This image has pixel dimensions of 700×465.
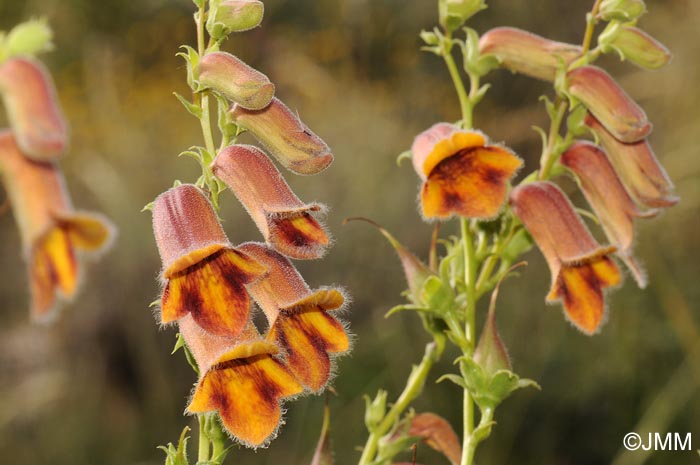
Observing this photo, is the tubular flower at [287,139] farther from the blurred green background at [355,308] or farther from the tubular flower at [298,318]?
the blurred green background at [355,308]

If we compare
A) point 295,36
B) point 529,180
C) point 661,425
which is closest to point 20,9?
point 295,36

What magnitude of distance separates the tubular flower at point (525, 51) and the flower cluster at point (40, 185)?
3.11 feet

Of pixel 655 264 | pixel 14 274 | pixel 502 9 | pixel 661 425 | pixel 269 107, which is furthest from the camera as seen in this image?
pixel 502 9

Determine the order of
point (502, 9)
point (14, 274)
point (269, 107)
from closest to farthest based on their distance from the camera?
point (269, 107)
point (14, 274)
point (502, 9)

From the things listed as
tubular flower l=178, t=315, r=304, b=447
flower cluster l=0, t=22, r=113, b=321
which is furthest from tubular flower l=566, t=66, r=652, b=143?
flower cluster l=0, t=22, r=113, b=321

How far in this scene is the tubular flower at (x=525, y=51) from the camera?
6.19 feet

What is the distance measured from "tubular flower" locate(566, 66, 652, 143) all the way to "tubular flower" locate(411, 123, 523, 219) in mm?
190

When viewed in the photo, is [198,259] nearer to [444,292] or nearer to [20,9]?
[444,292]

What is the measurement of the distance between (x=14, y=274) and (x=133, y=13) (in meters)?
3.91

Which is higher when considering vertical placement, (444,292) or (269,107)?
(269,107)

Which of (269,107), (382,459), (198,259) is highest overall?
(269,107)

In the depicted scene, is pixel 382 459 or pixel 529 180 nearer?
pixel 382 459

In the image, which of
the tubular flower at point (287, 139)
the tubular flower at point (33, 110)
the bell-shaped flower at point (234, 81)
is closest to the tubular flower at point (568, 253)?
the tubular flower at point (287, 139)

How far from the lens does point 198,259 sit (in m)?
1.32
